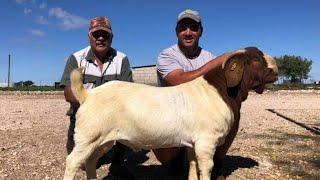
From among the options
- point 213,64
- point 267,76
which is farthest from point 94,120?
point 267,76

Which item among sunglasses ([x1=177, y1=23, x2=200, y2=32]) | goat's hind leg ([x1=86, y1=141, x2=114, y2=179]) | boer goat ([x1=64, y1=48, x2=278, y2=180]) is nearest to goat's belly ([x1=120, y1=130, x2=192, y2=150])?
boer goat ([x1=64, y1=48, x2=278, y2=180])

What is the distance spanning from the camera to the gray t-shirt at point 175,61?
6934 mm

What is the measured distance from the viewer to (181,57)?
7.07 meters

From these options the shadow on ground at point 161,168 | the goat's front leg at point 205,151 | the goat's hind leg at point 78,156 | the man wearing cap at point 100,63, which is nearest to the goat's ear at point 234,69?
the goat's front leg at point 205,151

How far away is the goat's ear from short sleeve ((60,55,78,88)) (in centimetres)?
255

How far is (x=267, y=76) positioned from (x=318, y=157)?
3705 millimetres

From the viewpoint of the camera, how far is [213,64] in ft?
19.5

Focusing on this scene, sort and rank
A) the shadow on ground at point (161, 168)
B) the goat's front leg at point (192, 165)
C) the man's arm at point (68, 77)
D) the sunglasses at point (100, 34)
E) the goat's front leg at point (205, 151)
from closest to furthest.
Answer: the goat's front leg at point (205, 151)
the goat's front leg at point (192, 165)
the man's arm at point (68, 77)
the sunglasses at point (100, 34)
the shadow on ground at point (161, 168)

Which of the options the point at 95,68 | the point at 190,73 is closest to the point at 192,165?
the point at 190,73

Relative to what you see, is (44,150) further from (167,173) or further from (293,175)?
(293,175)

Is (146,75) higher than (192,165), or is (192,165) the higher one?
(146,75)

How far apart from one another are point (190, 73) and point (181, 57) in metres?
0.75

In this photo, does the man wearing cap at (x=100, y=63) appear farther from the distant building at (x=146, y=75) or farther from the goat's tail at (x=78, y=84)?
the distant building at (x=146, y=75)

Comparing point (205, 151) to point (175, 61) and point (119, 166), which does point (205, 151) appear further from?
point (119, 166)
